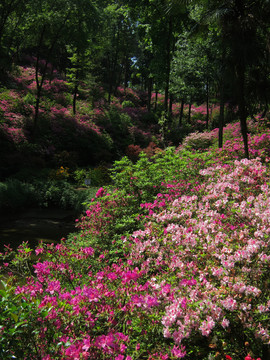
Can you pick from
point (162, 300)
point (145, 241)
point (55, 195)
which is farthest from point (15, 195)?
point (162, 300)

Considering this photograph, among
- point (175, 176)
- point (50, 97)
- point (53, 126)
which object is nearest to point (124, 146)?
point (53, 126)

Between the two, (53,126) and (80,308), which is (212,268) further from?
(53,126)

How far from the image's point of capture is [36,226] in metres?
10.0

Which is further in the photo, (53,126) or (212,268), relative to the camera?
(53,126)

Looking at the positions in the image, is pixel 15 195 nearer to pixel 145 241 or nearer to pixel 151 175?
pixel 151 175

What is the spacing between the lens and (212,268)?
2.93 m

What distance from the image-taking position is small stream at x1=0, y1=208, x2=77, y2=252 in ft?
28.0

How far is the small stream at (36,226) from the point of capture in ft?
28.0

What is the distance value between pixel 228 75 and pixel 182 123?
18.7m

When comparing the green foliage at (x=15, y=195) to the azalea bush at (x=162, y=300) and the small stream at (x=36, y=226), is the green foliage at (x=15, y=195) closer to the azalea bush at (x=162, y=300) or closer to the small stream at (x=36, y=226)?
the small stream at (x=36, y=226)

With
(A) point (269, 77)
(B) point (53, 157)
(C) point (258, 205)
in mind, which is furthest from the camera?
(B) point (53, 157)

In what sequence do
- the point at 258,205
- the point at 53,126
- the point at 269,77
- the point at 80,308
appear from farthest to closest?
the point at 53,126 < the point at 269,77 < the point at 258,205 < the point at 80,308

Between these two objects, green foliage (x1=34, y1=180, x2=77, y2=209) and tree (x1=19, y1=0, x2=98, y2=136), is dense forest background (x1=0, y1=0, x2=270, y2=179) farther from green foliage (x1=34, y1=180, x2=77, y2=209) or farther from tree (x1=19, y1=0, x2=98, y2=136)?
green foliage (x1=34, y1=180, x2=77, y2=209)

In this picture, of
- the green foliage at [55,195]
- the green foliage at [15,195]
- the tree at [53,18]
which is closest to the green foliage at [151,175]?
the green foliage at [55,195]
